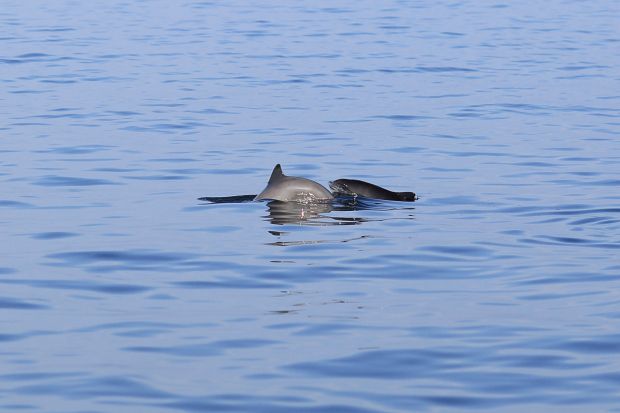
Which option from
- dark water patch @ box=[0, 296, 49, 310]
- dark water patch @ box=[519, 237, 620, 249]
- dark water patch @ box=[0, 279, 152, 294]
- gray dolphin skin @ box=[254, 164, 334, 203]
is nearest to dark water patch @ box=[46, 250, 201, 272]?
dark water patch @ box=[0, 279, 152, 294]

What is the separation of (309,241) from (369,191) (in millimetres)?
2656

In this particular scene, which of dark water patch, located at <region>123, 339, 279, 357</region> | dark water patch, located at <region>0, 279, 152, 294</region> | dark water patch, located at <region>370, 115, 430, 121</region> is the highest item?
dark water patch, located at <region>370, 115, 430, 121</region>

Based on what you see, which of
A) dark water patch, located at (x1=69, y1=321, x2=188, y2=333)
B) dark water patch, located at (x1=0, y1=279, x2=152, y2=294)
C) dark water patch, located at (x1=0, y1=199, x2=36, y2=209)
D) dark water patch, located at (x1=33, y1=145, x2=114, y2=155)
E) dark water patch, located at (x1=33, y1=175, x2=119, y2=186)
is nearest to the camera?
dark water patch, located at (x1=69, y1=321, x2=188, y2=333)

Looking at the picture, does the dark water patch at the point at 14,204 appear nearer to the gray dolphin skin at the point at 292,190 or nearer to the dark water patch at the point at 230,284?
the gray dolphin skin at the point at 292,190

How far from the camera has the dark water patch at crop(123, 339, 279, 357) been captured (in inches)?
398

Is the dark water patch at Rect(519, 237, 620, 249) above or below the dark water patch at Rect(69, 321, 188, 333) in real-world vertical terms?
above

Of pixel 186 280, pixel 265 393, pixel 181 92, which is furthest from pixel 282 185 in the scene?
pixel 181 92

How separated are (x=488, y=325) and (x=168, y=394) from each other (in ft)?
9.74

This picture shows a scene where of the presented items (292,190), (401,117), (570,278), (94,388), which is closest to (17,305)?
(94,388)

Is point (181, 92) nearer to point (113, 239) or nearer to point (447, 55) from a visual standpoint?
point (447, 55)

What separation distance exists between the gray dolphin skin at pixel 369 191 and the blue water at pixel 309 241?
0.60 ft

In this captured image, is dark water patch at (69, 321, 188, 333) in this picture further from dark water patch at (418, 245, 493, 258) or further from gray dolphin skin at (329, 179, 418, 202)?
gray dolphin skin at (329, 179, 418, 202)

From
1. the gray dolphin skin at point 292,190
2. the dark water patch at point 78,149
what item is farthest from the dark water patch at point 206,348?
the dark water patch at point 78,149

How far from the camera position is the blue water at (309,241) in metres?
9.54
